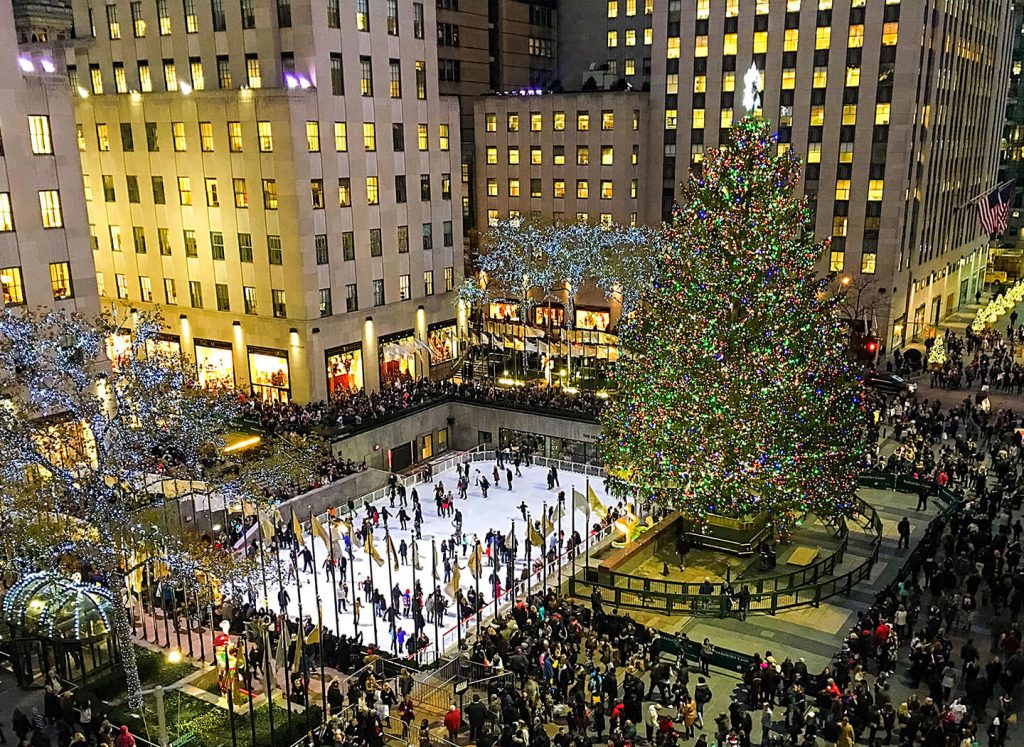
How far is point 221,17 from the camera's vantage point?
44.6 metres

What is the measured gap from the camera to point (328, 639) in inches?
922

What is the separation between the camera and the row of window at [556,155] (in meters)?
63.1

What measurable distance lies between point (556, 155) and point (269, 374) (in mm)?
29596

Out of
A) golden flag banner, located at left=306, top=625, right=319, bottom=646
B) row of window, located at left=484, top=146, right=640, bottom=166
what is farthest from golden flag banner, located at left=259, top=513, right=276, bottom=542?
row of window, located at left=484, top=146, right=640, bottom=166

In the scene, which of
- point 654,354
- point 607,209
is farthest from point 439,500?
point 607,209

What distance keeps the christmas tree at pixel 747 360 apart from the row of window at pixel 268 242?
2327 cm

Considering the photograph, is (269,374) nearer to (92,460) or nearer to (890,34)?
(92,460)

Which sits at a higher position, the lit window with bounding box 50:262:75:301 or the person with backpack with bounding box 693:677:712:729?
the lit window with bounding box 50:262:75:301

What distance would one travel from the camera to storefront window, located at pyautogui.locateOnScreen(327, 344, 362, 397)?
46.2 metres

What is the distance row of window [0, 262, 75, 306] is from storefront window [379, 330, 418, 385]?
19.4 meters

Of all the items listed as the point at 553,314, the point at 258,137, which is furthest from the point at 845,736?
the point at 553,314

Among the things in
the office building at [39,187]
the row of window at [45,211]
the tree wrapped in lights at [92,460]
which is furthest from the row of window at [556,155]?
the tree wrapped in lights at [92,460]

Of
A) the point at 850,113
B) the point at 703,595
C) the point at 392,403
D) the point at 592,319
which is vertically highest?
the point at 850,113

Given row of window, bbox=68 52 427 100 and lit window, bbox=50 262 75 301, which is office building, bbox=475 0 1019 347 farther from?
lit window, bbox=50 262 75 301
